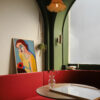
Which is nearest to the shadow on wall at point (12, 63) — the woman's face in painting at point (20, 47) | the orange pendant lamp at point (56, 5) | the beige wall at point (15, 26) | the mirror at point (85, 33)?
the beige wall at point (15, 26)

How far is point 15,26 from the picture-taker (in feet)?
13.7

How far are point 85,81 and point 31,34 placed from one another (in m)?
2.13

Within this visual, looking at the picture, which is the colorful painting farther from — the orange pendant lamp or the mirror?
the mirror

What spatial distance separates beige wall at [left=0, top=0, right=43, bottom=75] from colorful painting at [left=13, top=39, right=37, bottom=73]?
131 millimetres

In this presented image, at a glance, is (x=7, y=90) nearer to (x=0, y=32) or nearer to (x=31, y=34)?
(x=0, y=32)

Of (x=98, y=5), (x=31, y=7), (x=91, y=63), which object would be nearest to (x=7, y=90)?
(x=31, y=7)

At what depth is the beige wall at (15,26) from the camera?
383 centimetres

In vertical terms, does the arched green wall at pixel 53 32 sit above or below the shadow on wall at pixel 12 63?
Result: above

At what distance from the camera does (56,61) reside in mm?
5215

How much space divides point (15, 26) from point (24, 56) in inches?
34.2

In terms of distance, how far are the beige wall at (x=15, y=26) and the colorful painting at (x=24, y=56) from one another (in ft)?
0.43

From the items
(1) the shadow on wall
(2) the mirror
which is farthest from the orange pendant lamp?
(2) the mirror

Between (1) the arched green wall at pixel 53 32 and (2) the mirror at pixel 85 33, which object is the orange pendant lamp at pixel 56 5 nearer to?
(1) the arched green wall at pixel 53 32

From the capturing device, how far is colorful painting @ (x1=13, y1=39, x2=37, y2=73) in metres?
4.10
